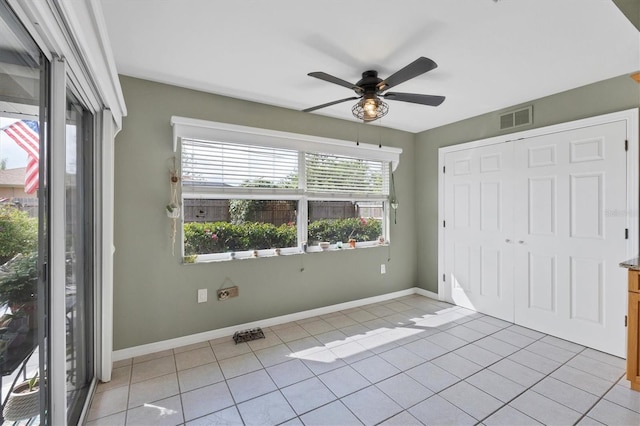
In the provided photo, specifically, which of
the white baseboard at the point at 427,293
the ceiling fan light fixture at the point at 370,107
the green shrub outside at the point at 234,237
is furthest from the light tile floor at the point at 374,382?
the ceiling fan light fixture at the point at 370,107

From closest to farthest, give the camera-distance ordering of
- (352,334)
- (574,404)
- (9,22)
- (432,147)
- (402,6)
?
(9,22) → (402,6) → (574,404) → (352,334) → (432,147)

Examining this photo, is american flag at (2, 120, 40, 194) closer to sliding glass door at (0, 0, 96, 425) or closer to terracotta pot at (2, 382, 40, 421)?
sliding glass door at (0, 0, 96, 425)

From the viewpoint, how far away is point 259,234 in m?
3.27

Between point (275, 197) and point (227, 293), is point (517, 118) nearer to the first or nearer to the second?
point (275, 197)

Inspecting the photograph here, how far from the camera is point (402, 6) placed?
5.60ft

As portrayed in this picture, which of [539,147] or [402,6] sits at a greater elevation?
[402,6]

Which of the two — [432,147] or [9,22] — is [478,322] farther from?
[9,22]

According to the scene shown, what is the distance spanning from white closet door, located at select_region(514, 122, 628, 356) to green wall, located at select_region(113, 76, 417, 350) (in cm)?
214

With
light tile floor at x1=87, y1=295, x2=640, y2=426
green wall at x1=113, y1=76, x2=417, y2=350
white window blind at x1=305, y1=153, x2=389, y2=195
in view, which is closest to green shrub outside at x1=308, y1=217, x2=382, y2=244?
green wall at x1=113, y1=76, x2=417, y2=350

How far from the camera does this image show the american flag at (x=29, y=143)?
1.00m

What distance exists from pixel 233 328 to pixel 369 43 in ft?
9.30

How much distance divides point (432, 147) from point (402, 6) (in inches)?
109

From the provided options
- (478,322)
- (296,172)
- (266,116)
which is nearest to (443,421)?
(478,322)

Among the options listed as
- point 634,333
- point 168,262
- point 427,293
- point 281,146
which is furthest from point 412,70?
point 427,293
